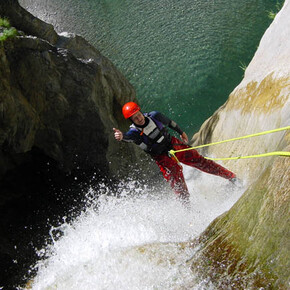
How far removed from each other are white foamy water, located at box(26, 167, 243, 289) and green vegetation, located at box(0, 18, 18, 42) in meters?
4.63

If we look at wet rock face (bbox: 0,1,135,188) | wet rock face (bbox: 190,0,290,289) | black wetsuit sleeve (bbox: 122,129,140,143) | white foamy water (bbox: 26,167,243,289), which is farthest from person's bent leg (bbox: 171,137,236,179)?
wet rock face (bbox: 0,1,135,188)

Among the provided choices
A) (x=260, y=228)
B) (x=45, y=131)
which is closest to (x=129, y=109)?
(x=45, y=131)

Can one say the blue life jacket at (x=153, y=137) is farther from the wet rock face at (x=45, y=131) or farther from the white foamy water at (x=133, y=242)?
the wet rock face at (x=45, y=131)

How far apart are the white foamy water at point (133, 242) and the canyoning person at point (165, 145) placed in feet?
1.92

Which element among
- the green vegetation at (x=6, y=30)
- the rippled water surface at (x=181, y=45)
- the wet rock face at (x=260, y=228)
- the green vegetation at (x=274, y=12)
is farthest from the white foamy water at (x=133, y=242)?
the green vegetation at (x=274, y=12)

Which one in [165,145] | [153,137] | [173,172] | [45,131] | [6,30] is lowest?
[173,172]

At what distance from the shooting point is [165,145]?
6.88 meters

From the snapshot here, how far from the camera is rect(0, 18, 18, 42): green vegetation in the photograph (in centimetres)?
681

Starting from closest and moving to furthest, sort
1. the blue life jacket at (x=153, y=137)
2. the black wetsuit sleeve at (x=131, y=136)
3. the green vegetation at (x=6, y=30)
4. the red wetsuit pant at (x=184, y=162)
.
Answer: the black wetsuit sleeve at (x=131, y=136) → the blue life jacket at (x=153, y=137) → the green vegetation at (x=6, y=30) → the red wetsuit pant at (x=184, y=162)

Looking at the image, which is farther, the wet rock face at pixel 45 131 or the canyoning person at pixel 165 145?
the wet rock face at pixel 45 131

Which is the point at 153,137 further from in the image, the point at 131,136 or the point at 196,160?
the point at 196,160

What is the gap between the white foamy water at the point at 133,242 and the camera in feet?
14.6

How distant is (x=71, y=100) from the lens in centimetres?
795

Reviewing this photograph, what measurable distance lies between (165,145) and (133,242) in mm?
2320
